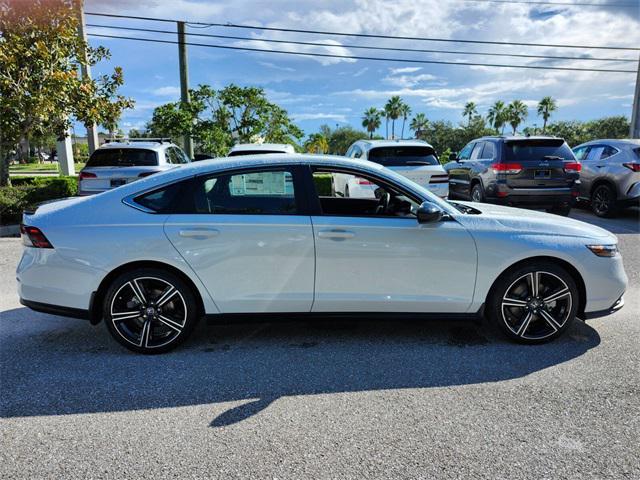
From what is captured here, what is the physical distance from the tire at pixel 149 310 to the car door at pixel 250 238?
0.24 m

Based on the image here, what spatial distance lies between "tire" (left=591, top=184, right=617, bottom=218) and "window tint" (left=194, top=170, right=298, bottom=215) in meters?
9.20

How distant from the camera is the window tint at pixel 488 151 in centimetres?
1012

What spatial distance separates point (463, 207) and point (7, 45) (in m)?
10.7

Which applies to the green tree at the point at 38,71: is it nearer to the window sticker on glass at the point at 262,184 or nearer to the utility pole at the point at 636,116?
the window sticker on glass at the point at 262,184

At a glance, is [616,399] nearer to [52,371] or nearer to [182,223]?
[182,223]

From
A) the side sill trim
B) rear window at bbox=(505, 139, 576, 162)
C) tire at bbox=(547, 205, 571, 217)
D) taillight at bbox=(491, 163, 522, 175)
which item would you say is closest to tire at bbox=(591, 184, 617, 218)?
tire at bbox=(547, 205, 571, 217)

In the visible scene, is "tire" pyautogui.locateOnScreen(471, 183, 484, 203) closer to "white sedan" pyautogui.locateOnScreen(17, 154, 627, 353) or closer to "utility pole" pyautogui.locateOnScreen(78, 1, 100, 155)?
"white sedan" pyautogui.locateOnScreen(17, 154, 627, 353)

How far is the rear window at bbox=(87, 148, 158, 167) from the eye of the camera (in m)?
9.30

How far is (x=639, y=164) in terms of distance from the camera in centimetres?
955

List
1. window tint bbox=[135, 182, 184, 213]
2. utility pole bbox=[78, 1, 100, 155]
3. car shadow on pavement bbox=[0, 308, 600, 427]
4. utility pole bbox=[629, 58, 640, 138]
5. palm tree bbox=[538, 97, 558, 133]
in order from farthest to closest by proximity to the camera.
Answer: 1. palm tree bbox=[538, 97, 558, 133]
2. utility pole bbox=[629, 58, 640, 138]
3. utility pole bbox=[78, 1, 100, 155]
4. window tint bbox=[135, 182, 184, 213]
5. car shadow on pavement bbox=[0, 308, 600, 427]

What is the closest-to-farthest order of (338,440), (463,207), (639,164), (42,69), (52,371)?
(338,440) → (52,371) → (463,207) → (639,164) → (42,69)

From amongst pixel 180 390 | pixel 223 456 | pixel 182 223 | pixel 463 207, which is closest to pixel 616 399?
pixel 463 207

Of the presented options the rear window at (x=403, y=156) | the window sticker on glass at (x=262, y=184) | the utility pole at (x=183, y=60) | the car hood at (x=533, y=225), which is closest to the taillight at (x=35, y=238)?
the window sticker on glass at (x=262, y=184)

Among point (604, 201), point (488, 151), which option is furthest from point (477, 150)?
point (604, 201)
